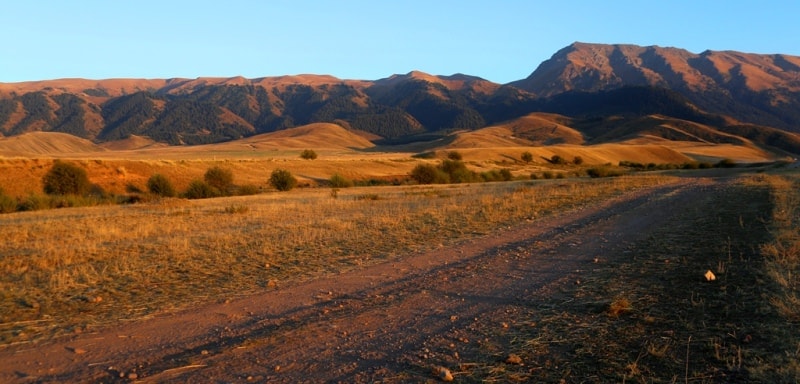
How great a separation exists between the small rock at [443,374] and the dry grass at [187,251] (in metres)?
4.51

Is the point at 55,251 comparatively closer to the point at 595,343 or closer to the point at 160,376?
the point at 160,376

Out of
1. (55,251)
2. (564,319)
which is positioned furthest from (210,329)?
(55,251)

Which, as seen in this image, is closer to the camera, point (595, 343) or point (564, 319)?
point (595, 343)

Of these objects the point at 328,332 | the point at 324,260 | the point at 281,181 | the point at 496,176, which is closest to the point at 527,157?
the point at 496,176

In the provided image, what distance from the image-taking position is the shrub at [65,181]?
136ft

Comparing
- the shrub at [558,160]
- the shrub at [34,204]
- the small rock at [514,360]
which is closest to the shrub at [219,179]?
the shrub at [34,204]

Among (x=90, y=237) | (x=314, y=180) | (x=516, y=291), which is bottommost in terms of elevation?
(x=314, y=180)

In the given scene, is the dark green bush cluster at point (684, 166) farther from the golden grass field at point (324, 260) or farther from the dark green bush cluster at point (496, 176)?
the golden grass field at point (324, 260)

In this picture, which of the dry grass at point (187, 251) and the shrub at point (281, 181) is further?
the shrub at point (281, 181)

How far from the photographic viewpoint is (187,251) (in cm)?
1340

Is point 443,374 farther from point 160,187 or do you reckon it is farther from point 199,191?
point 160,187

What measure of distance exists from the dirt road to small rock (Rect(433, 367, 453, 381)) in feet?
0.28

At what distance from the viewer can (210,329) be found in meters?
7.33

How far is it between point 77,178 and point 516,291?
41.4 meters
